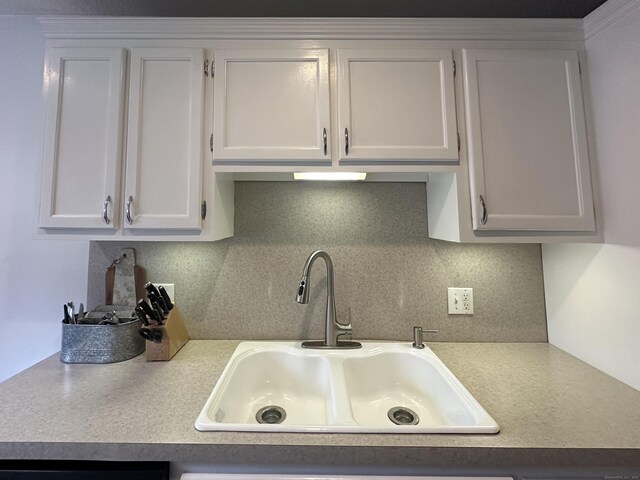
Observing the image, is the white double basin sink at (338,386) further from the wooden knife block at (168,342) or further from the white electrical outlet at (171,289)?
the white electrical outlet at (171,289)

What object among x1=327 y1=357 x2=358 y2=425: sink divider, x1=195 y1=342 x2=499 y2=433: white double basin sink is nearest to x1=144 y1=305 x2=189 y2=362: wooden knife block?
x1=195 y1=342 x2=499 y2=433: white double basin sink

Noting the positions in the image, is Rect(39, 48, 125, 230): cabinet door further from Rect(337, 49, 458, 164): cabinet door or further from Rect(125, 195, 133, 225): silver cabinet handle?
Rect(337, 49, 458, 164): cabinet door

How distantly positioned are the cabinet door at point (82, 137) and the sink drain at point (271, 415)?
911mm

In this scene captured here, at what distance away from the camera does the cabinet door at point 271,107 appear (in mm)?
1069

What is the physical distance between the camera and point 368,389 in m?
1.16

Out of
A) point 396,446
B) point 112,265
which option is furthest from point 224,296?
point 396,446

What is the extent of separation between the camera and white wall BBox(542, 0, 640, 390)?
0.93 metres

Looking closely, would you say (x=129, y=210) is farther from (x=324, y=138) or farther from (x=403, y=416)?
(x=403, y=416)

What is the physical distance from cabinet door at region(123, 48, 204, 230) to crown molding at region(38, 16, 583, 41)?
0.31 ft

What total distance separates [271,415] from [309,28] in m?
1.51

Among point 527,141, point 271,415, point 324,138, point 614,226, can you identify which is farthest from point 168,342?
point 614,226

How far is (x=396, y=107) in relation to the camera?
42.5 inches

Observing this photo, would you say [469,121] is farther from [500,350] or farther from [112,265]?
[112,265]

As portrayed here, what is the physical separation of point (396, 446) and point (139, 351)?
1.05 meters
